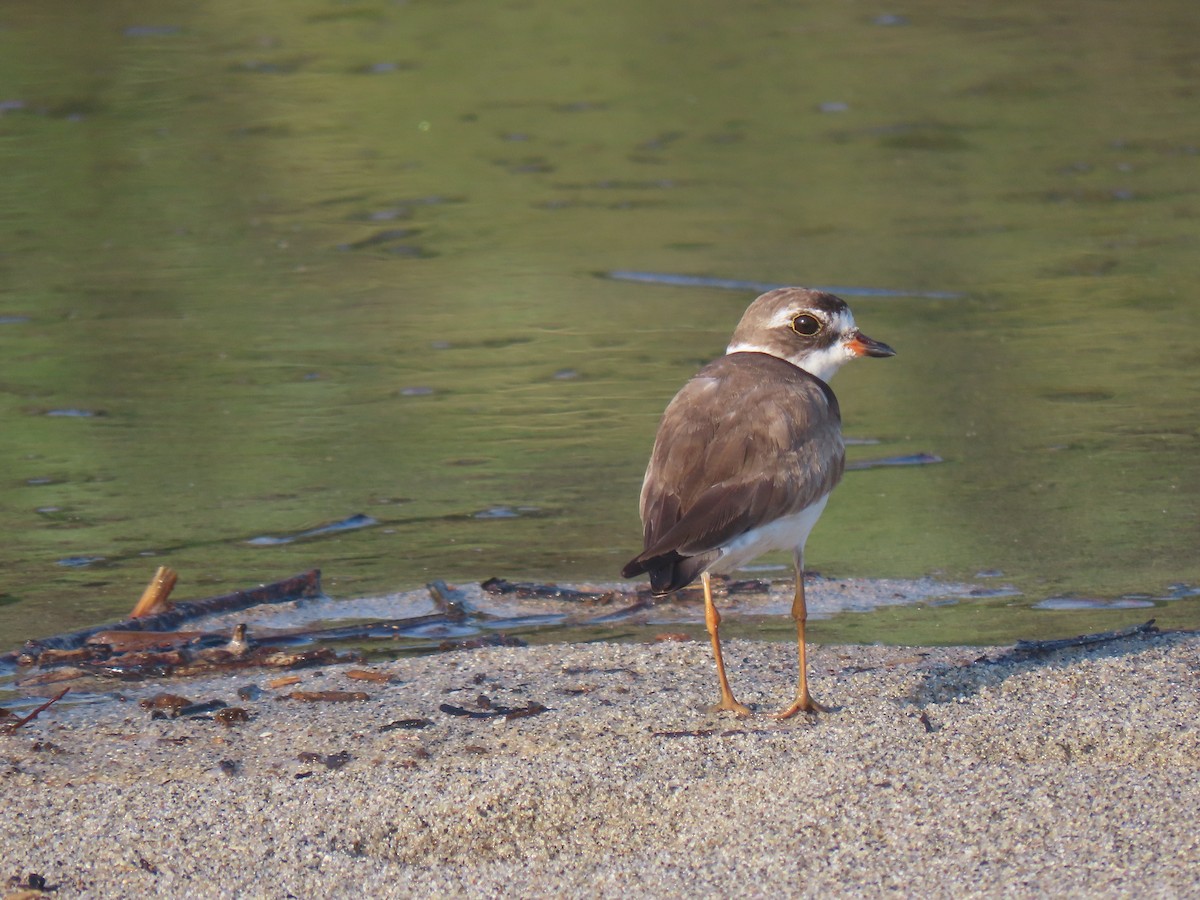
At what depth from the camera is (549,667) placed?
494 cm

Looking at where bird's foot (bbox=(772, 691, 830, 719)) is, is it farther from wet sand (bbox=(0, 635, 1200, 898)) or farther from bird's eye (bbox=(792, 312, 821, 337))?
bird's eye (bbox=(792, 312, 821, 337))

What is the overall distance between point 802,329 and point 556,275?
457 cm

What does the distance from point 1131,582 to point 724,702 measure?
171 cm

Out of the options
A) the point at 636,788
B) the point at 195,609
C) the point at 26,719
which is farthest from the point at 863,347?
the point at 26,719

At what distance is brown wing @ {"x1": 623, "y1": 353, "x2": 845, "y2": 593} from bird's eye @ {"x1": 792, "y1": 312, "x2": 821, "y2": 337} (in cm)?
27

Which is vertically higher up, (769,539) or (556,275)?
(769,539)

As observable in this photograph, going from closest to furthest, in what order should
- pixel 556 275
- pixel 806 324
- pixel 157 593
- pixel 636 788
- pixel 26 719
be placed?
1. pixel 636 788
2. pixel 26 719
3. pixel 806 324
4. pixel 157 593
5. pixel 556 275

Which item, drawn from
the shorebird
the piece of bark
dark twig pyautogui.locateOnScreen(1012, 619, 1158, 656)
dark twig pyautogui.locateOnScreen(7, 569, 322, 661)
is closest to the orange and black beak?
the shorebird

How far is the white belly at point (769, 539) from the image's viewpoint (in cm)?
457

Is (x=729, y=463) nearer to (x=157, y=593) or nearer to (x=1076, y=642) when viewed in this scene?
(x=1076, y=642)

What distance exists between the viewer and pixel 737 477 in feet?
15.1

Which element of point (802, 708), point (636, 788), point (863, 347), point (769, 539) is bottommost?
point (802, 708)

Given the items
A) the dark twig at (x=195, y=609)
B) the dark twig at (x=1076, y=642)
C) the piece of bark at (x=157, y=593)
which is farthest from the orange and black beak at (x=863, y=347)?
the piece of bark at (x=157, y=593)

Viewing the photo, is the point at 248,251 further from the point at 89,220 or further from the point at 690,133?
the point at 690,133
